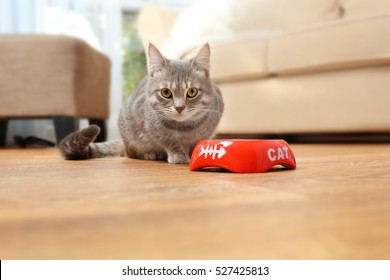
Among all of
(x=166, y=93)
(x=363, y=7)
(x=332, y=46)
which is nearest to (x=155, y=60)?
(x=166, y=93)

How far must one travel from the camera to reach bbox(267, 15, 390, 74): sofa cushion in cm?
224

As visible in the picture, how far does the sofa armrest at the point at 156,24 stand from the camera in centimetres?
369

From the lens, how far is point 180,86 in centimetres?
146

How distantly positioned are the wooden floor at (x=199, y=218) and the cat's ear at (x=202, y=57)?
1.88 feet

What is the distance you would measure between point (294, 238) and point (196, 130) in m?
1.01

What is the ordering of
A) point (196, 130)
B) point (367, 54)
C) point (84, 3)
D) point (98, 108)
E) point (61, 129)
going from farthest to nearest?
point (84, 3) < point (98, 108) < point (61, 129) < point (367, 54) < point (196, 130)

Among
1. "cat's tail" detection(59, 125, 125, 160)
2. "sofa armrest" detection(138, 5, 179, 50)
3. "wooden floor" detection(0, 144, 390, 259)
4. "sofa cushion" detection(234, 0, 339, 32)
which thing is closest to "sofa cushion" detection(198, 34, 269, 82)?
"sofa cushion" detection(234, 0, 339, 32)

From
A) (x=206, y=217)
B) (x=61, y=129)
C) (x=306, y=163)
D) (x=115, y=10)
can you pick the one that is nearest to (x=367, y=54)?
(x=306, y=163)

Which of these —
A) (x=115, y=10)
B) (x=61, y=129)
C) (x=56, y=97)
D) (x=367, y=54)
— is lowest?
(x=61, y=129)

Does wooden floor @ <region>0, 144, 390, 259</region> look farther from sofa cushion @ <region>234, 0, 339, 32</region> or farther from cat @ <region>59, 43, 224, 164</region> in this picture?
sofa cushion @ <region>234, 0, 339, 32</region>

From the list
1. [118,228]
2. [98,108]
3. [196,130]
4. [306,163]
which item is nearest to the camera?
[118,228]

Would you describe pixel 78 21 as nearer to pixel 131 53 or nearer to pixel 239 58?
pixel 131 53

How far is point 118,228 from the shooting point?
581mm
